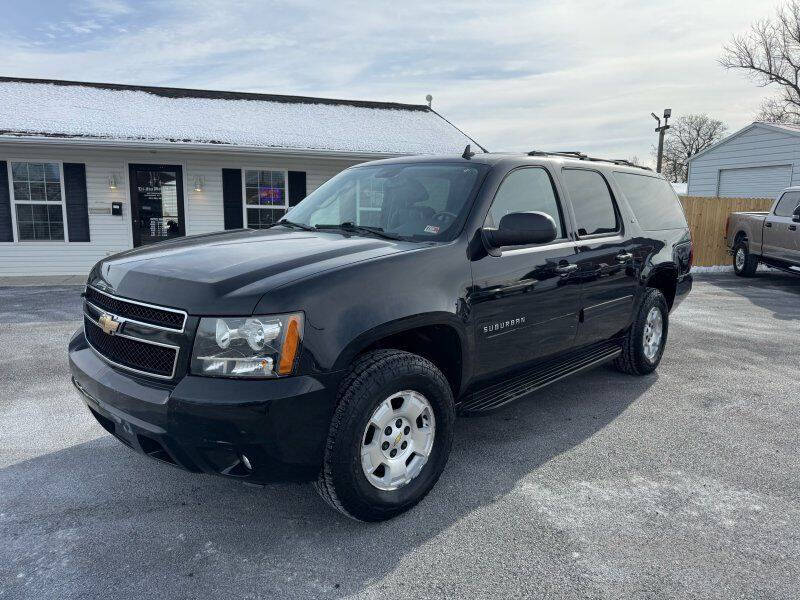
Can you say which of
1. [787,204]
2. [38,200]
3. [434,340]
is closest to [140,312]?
[434,340]

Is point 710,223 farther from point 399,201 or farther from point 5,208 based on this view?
point 5,208

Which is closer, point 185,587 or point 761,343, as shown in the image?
point 185,587

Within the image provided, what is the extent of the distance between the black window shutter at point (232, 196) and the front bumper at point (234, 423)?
36.1 ft

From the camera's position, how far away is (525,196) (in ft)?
12.8

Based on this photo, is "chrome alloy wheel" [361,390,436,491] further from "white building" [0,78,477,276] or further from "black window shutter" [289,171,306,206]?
"black window shutter" [289,171,306,206]

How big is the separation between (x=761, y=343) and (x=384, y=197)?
5.53 meters

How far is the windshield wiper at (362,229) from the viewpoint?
3.49 m

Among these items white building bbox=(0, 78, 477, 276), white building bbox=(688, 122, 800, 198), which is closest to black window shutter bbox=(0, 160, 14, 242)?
white building bbox=(0, 78, 477, 276)

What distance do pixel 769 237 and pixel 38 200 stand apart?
50.4ft

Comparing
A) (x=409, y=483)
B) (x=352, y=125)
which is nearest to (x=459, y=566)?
(x=409, y=483)

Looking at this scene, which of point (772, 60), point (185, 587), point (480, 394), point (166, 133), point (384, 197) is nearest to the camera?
point (185, 587)

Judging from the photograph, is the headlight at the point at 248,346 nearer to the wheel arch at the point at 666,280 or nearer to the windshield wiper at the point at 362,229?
the windshield wiper at the point at 362,229

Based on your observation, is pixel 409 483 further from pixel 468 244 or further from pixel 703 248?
pixel 703 248

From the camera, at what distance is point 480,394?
11.9 feet
